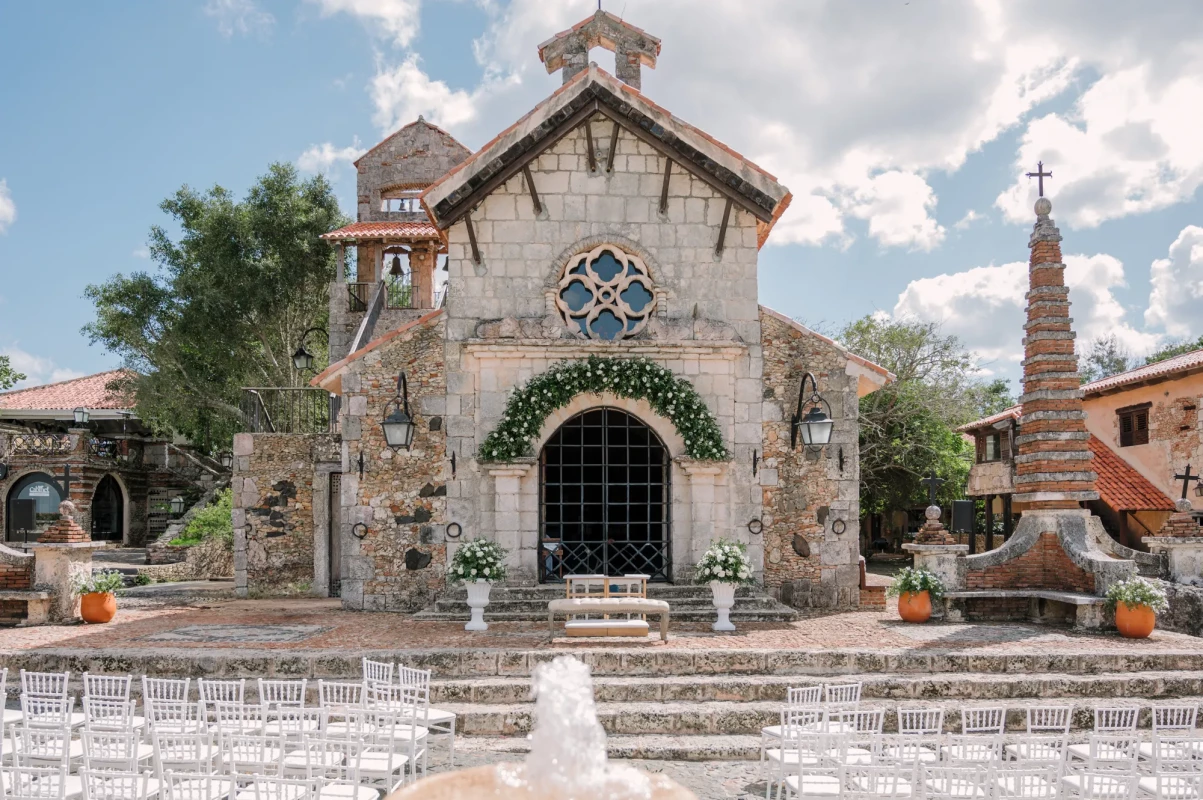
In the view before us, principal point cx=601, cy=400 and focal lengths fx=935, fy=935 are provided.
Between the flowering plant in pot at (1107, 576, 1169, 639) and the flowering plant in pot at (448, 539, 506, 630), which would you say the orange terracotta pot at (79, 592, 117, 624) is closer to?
the flowering plant in pot at (448, 539, 506, 630)

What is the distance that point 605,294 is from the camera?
13336mm

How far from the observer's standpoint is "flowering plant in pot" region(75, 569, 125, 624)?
12.4 meters

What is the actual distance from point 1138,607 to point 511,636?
739 centimetres

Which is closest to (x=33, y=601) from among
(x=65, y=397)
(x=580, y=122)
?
(x=580, y=122)

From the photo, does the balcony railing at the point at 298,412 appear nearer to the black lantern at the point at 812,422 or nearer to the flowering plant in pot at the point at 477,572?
the flowering plant in pot at the point at 477,572

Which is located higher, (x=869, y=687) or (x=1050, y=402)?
(x=1050, y=402)

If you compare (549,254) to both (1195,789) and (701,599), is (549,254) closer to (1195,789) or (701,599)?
(701,599)

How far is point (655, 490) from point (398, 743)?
7134 millimetres

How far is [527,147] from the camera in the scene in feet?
42.4

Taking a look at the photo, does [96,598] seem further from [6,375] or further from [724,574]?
[6,375]

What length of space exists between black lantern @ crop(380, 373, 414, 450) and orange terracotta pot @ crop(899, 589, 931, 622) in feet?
23.0

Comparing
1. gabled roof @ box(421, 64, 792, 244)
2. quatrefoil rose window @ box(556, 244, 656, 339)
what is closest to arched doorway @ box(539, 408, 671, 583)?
quatrefoil rose window @ box(556, 244, 656, 339)

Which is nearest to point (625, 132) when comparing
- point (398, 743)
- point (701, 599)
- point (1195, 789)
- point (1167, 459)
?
point (701, 599)

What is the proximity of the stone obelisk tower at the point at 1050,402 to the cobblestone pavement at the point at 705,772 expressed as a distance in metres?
7.08
